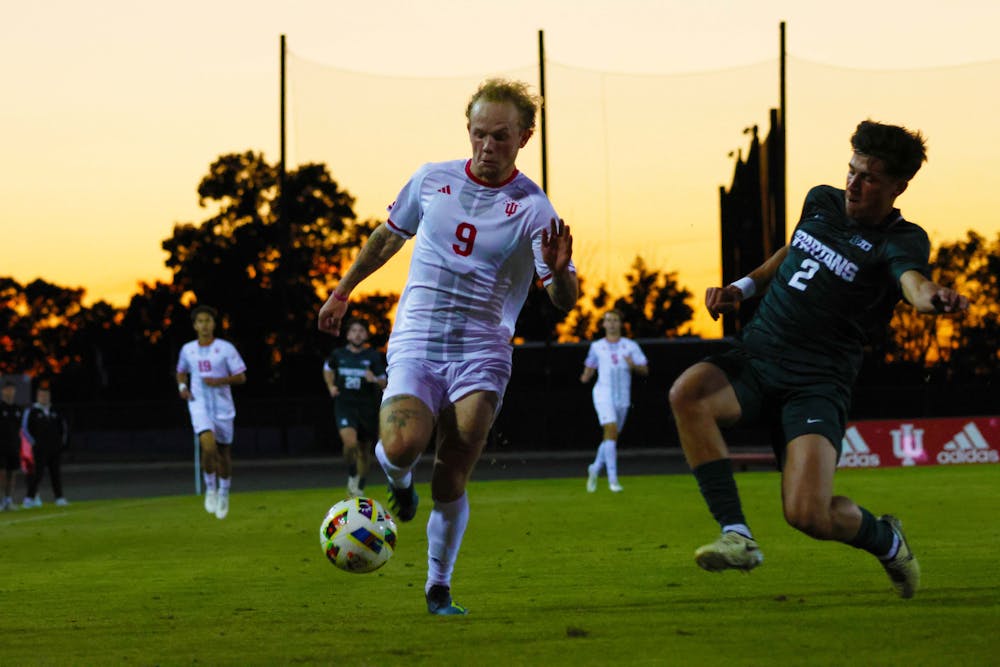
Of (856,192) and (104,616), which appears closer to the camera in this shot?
(856,192)

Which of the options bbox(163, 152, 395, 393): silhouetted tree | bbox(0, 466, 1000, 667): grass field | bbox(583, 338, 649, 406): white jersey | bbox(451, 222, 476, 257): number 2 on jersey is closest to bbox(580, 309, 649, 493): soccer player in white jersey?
bbox(583, 338, 649, 406): white jersey

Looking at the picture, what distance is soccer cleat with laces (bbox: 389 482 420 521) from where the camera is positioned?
23.9 ft

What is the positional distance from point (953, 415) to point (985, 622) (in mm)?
29276

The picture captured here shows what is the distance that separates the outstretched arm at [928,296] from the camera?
5.46 m

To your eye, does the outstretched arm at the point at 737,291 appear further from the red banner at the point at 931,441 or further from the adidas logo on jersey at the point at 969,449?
the adidas logo on jersey at the point at 969,449

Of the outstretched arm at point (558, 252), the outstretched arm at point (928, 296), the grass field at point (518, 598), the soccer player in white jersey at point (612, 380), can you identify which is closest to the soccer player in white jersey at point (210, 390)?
the grass field at point (518, 598)

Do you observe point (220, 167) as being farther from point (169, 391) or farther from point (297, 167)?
point (297, 167)

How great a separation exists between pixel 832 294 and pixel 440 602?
93.2 inches

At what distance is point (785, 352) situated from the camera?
6.42 metres

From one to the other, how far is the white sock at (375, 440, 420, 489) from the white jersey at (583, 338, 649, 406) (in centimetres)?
1136

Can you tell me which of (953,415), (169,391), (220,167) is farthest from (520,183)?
(220,167)

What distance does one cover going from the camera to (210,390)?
16312 millimetres

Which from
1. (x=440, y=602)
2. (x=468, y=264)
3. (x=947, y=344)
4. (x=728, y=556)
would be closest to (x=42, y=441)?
(x=440, y=602)

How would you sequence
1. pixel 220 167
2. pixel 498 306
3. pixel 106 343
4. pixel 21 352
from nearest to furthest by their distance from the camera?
pixel 498 306, pixel 220 167, pixel 106 343, pixel 21 352
